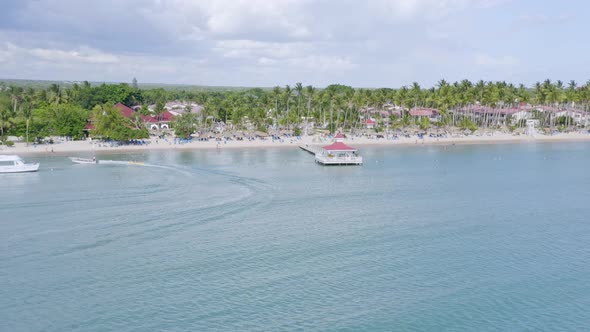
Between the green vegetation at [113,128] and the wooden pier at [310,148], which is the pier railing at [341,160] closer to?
the wooden pier at [310,148]

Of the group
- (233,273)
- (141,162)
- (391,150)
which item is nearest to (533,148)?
(391,150)

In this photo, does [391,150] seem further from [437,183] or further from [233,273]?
[233,273]

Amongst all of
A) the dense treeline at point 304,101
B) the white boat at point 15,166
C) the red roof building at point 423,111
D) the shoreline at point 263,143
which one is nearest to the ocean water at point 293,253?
the white boat at point 15,166

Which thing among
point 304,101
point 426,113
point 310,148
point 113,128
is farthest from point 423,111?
point 113,128

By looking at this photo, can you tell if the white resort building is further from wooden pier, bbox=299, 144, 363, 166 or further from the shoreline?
the shoreline

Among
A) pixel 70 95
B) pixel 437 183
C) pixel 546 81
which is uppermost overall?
pixel 546 81
